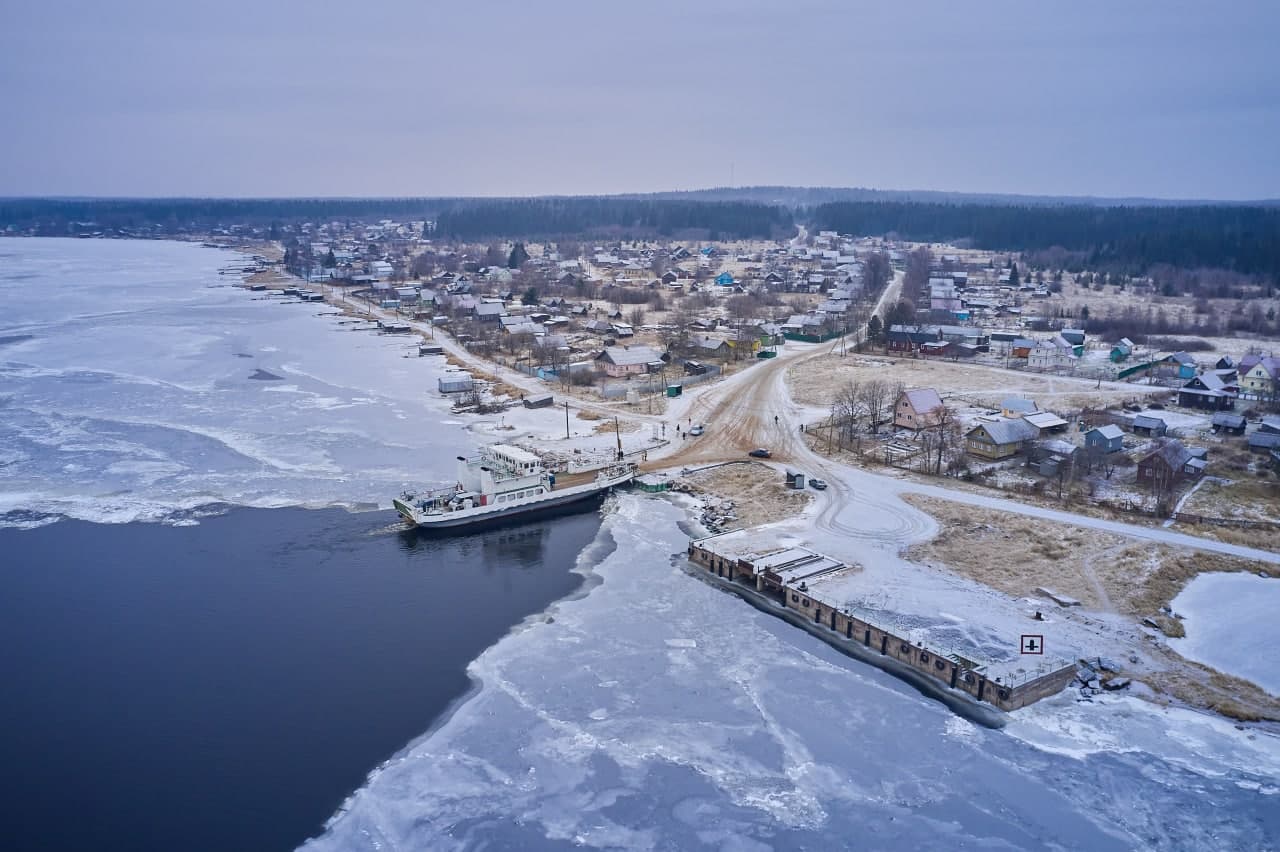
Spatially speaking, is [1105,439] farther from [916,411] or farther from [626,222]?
[626,222]

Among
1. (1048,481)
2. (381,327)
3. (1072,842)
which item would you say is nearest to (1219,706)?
(1072,842)

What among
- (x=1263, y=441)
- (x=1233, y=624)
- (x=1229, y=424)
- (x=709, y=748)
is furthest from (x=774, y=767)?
(x=1229, y=424)

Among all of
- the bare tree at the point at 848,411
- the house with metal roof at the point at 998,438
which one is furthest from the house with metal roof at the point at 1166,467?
the bare tree at the point at 848,411

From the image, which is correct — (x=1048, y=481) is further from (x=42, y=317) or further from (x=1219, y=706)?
(x=42, y=317)

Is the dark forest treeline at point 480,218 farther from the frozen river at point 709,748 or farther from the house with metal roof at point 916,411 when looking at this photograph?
the frozen river at point 709,748

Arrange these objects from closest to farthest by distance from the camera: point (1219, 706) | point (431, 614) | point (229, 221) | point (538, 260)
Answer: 1. point (1219, 706)
2. point (431, 614)
3. point (538, 260)
4. point (229, 221)

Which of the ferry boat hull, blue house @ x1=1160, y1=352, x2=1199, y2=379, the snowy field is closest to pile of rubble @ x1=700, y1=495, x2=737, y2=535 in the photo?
the ferry boat hull
